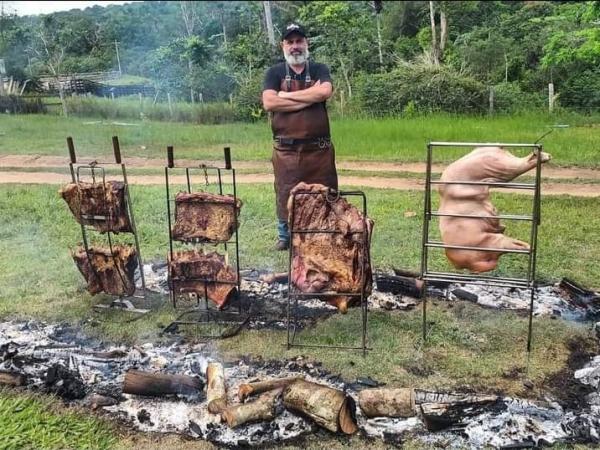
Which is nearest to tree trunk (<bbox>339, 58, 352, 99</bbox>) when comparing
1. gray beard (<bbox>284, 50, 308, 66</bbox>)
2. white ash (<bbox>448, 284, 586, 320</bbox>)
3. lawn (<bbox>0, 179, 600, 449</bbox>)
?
lawn (<bbox>0, 179, 600, 449</bbox>)

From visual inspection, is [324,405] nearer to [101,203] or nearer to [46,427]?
[46,427]

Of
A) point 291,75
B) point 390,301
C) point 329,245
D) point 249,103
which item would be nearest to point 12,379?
point 329,245

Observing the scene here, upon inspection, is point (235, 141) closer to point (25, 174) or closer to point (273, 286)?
point (25, 174)

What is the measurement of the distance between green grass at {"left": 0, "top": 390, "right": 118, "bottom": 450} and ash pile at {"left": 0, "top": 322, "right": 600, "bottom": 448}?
140mm

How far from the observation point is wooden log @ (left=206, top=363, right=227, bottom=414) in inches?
163

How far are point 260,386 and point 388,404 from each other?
0.88m

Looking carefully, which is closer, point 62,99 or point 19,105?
point 19,105

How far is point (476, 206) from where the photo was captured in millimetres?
4879

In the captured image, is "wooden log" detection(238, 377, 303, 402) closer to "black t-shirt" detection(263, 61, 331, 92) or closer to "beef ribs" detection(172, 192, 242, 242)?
"beef ribs" detection(172, 192, 242, 242)

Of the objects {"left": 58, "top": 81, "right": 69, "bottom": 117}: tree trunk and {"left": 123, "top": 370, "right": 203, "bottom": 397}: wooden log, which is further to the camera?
{"left": 58, "top": 81, "right": 69, "bottom": 117}: tree trunk

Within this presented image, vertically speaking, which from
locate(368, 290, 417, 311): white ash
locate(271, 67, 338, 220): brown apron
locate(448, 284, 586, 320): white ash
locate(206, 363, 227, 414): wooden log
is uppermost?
locate(271, 67, 338, 220): brown apron

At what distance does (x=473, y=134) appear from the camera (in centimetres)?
1400

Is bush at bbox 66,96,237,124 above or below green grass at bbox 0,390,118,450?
above

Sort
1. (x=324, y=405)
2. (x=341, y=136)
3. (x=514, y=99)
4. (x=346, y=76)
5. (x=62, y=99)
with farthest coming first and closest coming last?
(x=346, y=76)
(x=514, y=99)
(x=341, y=136)
(x=62, y=99)
(x=324, y=405)
